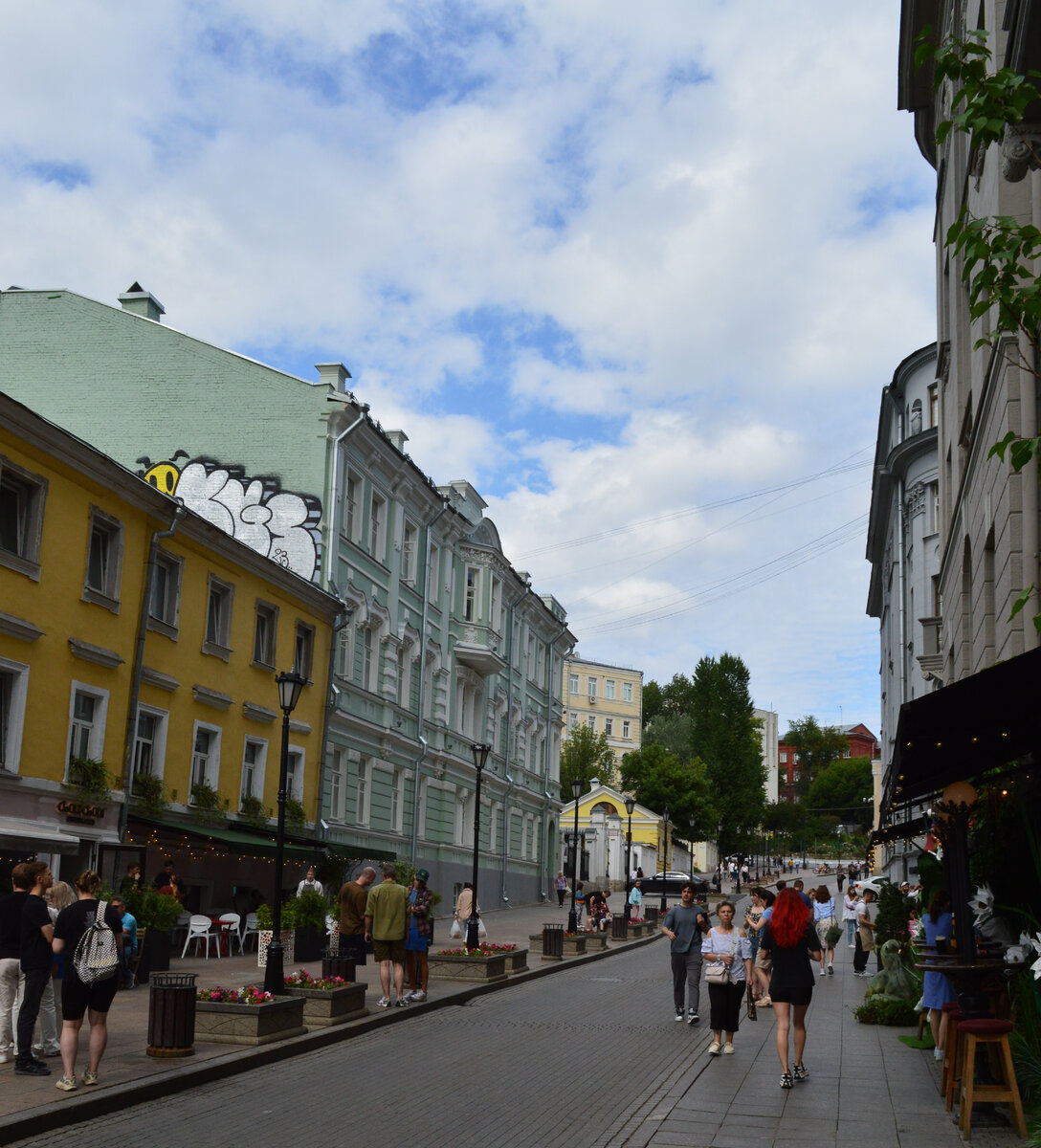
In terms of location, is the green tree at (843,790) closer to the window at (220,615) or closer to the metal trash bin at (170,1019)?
the window at (220,615)

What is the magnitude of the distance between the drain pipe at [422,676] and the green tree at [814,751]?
123 meters

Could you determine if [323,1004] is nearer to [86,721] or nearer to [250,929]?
[86,721]

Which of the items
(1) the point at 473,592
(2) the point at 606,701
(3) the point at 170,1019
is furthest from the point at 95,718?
(2) the point at 606,701

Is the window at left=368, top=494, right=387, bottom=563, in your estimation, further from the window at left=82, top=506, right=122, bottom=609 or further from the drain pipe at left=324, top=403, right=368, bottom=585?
the window at left=82, top=506, right=122, bottom=609

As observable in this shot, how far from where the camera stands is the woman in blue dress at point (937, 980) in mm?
12312

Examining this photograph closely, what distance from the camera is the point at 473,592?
44.9 meters

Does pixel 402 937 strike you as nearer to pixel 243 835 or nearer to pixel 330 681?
pixel 243 835

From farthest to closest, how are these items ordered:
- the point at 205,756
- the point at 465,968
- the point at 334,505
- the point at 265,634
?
the point at 334,505 < the point at 265,634 < the point at 205,756 < the point at 465,968

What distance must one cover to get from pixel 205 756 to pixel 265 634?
12.2 feet

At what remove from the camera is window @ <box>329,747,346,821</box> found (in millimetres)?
32656

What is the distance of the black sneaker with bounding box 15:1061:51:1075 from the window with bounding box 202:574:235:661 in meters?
15.7

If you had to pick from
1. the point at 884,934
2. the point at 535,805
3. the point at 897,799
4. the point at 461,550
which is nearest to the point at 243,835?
the point at 884,934

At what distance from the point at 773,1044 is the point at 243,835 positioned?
13552 millimetres

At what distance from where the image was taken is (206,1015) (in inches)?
526
